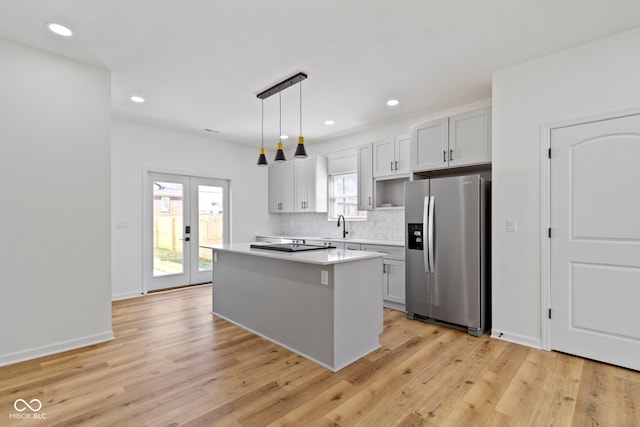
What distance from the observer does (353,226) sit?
5430 millimetres

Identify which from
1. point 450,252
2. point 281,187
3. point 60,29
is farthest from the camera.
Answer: point 281,187

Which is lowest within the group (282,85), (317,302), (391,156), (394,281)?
(394,281)

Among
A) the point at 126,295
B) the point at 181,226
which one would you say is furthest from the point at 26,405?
the point at 181,226

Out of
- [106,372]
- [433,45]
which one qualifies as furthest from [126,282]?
[433,45]

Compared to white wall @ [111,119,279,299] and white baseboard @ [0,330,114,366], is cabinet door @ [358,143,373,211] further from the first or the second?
white baseboard @ [0,330,114,366]

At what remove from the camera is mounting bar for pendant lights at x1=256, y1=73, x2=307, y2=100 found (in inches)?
128

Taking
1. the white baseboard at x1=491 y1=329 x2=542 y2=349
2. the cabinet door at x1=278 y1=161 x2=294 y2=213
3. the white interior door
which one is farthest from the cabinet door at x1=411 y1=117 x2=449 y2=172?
the cabinet door at x1=278 y1=161 x2=294 y2=213

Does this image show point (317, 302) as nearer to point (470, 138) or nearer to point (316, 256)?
point (316, 256)

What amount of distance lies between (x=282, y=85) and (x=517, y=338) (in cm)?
355

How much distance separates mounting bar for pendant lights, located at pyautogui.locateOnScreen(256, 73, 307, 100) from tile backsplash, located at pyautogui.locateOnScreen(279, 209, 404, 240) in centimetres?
246

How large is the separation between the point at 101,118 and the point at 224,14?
69.8 inches

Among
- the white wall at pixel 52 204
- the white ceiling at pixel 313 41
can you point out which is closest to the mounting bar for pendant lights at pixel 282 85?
the white ceiling at pixel 313 41

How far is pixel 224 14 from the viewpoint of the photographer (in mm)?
2303

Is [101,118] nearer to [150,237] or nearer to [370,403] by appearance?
[150,237]
